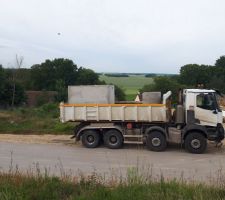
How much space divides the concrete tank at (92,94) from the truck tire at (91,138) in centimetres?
123

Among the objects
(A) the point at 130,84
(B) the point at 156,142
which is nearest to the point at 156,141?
(B) the point at 156,142

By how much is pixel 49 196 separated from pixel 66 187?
598mm

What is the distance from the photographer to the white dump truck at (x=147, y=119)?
642 inches

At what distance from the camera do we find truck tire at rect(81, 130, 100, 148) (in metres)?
17.0

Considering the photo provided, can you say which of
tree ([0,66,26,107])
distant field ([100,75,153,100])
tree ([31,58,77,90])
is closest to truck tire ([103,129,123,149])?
tree ([0,66,26,107])

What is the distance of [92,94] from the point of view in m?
16.9

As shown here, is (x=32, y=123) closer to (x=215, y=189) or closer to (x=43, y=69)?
(x=215, y=189)

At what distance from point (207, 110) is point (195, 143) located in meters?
1.40

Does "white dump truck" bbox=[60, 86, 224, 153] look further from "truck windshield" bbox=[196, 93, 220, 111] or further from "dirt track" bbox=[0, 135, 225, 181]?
"dirt track" bbox=[0, 135, 225, 181]

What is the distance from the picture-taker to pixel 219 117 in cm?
1656

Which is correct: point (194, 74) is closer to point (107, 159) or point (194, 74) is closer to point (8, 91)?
point (8, 91)

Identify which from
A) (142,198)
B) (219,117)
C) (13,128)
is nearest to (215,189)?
(142,198)

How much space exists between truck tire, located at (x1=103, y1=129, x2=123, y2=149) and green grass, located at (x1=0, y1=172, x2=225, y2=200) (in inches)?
350

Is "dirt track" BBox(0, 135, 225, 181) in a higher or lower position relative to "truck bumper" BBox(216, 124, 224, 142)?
lower
